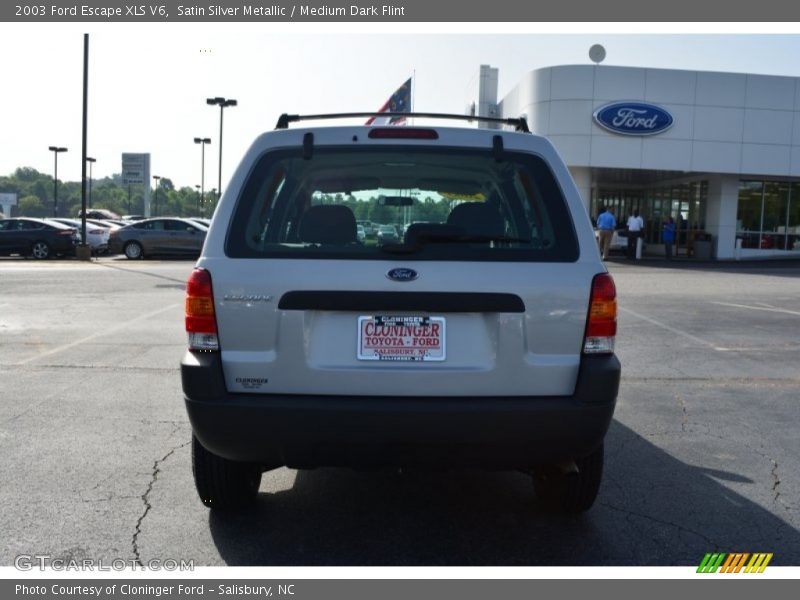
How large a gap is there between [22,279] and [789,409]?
597 inches

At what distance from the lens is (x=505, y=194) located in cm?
447

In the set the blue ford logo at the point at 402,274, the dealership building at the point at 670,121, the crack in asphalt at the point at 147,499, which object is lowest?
the crack in asphalt at the point at 147,499

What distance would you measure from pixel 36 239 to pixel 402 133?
83.6 feet

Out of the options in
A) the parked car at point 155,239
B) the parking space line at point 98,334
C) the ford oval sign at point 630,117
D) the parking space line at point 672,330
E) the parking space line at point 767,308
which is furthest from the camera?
the ford oval sign at point 630,117

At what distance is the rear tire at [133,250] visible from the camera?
2666cm

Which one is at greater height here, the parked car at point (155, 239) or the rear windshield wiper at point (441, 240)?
the rear windshield wiper at point (441, 240)

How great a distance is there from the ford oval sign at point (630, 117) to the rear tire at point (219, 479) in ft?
87.6

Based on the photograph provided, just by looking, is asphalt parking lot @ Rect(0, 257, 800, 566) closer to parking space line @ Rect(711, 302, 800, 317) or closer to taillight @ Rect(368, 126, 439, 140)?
taillight @ Rect(368, 126, 439, 140)

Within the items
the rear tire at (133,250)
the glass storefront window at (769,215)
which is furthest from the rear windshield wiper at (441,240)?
the glass storefront window at (769,215)

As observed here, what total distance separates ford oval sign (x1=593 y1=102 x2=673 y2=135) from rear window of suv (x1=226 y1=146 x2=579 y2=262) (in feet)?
84.4

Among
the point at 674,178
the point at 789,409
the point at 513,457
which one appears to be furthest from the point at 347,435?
the point at 674,178

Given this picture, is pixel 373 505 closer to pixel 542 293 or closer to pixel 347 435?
pixel 347 435

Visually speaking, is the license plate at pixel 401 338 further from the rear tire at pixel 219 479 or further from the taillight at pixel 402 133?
the rear tire at pixel 219 479

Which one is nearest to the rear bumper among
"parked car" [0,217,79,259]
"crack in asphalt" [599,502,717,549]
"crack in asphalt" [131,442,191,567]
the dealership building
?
"crack in asphalt" [131,442,191,567]
